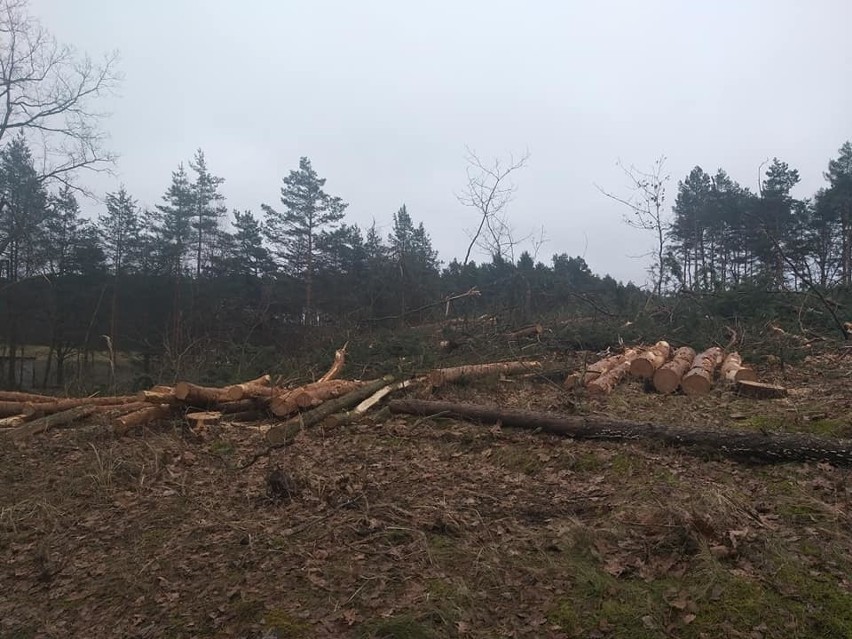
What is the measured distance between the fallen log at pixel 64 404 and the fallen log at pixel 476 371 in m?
4.45

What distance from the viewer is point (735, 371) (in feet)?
29.3

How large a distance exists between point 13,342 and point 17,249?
4.27 meters

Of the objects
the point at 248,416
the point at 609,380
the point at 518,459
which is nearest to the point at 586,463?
the point at 518,459

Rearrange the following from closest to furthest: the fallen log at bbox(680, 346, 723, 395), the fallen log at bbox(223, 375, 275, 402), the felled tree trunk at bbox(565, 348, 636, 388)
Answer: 1. the fallen log at bbox(223, 375, 275, 402)
2. the fallen log at bbox(680, 346, 723, 395)
3. the felled tree trunk at bbox(565, 348, 636, 388)

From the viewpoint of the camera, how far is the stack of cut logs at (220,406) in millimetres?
7844

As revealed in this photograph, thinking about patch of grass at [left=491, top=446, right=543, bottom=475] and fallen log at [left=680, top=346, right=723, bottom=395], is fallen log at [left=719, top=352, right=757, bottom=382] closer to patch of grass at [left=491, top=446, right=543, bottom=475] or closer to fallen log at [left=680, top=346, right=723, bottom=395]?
fallen log at [left=680, top=346, right=723, bottom=395]

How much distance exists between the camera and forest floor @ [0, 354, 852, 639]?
3244 millimetres

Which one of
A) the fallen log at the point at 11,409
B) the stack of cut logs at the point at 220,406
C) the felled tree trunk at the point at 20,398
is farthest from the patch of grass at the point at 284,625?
the felled tree trunk at the point at 20,398

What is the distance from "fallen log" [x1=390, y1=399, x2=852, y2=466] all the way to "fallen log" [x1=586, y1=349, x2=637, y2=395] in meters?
2.31

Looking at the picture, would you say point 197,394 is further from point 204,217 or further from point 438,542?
point 204,217

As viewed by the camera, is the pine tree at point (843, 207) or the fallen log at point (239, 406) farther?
the pine tree at point (843, 207)

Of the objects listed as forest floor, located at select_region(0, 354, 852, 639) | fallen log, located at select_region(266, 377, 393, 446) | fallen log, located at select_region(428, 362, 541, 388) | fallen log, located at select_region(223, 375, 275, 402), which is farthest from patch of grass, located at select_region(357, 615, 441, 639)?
fallen log, located at select_region(428, 362, 541, 388)

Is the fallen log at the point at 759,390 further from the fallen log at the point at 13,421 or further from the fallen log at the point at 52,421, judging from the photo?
the fallen log at the point at 13,421

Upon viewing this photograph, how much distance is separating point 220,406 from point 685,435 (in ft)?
18.7
